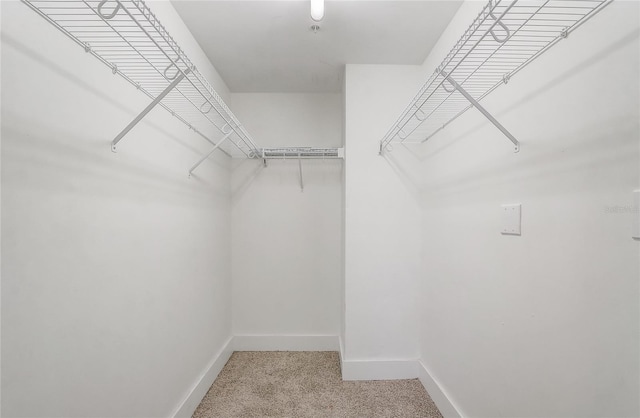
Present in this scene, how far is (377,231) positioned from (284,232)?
34.6 inches

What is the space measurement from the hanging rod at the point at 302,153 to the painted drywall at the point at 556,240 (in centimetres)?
95

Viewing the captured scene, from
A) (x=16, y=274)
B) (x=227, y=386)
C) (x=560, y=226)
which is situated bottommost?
(x=227, y=386)

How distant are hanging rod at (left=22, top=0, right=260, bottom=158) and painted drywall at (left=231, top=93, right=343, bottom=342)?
81 centimetres

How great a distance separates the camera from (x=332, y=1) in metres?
1.35

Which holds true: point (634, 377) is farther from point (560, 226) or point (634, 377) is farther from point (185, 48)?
point (185, 48)

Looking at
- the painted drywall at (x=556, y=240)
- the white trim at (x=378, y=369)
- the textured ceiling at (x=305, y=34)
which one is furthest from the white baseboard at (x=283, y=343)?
the textured ceiling at (x=305, y=34)

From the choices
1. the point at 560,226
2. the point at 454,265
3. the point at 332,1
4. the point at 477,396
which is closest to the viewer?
the point at 560,226

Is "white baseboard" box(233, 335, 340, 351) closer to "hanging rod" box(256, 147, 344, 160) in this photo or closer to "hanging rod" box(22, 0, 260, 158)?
"hanging rod" box(256, 147, 344, 160)

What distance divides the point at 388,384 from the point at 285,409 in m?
0.75

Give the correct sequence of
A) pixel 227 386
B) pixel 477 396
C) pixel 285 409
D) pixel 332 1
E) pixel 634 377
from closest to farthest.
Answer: pixel 634 377
pixel 477 396
pixel 332 1
pixel 285 409
pixel 227 386

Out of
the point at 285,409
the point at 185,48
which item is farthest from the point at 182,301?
the point at 185,48

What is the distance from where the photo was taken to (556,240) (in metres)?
0.83

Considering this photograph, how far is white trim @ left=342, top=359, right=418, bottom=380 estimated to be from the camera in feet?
6.16

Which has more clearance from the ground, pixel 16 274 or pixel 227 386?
pixel 16 274
